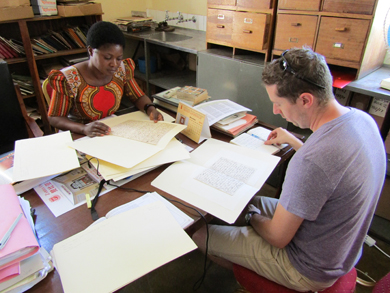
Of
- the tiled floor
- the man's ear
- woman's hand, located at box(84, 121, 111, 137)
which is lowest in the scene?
the tiled floor

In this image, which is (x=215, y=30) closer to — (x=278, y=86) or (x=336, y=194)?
(x=278, y=86)

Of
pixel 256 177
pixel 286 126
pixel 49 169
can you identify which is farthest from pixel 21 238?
pixel 286 126

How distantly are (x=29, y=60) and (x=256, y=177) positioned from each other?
8.23ft

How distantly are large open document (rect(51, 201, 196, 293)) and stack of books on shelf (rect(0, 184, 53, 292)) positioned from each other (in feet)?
0.14

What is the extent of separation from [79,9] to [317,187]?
9.08 ft

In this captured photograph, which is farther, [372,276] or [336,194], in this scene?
[372,276]

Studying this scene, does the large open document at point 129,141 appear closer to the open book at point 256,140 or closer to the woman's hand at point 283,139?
the open book at point 256,140

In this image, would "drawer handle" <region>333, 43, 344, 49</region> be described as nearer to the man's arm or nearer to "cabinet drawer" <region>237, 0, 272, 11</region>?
"cabinet drawer" <region>237, 0, 272, 11</region>

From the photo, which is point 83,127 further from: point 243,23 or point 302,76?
point 243,23

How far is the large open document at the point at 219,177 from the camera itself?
36.7 inches

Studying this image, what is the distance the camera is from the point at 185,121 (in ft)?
4.55

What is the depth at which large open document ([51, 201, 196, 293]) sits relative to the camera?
2.21 ft

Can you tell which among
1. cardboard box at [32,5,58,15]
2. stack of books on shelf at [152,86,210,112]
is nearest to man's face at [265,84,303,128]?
stack of books on shelf at [152,86,210,112]

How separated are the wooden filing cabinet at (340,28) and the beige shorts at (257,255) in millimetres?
1227
